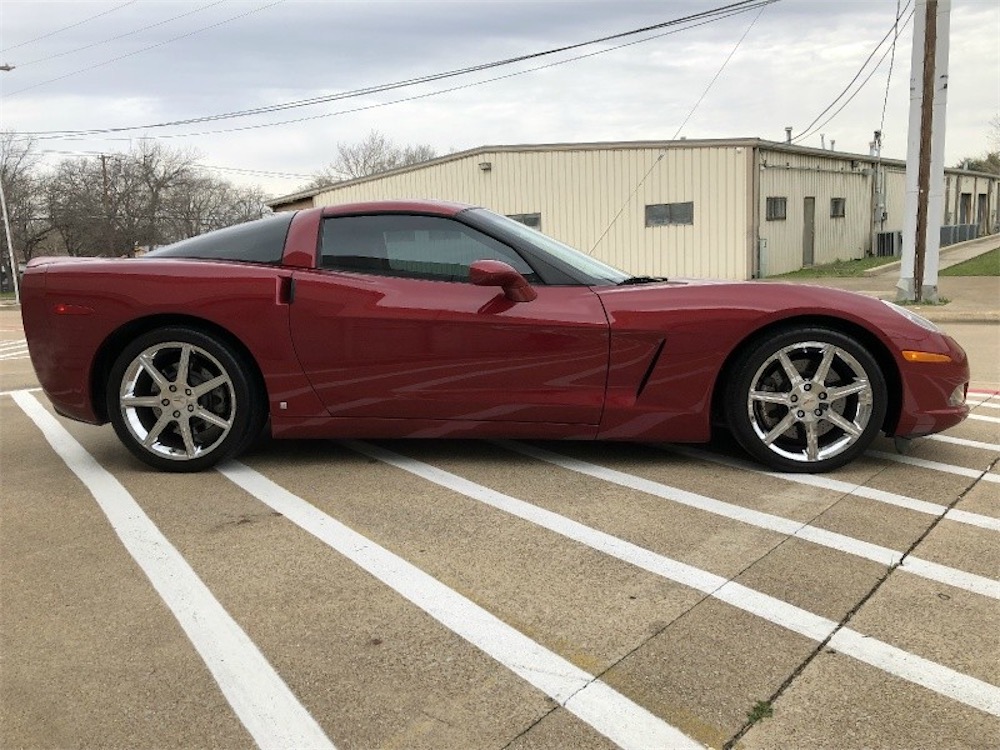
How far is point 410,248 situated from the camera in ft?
13.3

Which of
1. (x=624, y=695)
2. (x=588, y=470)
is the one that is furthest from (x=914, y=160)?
(x=624, y=695)

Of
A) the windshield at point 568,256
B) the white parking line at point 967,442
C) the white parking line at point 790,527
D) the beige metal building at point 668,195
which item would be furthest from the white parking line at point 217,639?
the beige metal building at point 668,195

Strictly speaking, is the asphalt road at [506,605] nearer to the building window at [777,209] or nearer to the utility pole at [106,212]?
the building window at [777,209]

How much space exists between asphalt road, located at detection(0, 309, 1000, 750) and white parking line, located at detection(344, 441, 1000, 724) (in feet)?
0.03

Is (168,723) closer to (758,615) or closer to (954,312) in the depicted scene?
(758,615)

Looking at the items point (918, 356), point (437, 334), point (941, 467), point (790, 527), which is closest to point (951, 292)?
point (941, 467)

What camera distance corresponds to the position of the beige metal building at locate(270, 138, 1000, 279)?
21094 mm

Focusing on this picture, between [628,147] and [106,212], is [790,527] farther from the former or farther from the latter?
[106,212]

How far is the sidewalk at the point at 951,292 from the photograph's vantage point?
1230cm

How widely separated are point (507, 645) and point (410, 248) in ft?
7.38

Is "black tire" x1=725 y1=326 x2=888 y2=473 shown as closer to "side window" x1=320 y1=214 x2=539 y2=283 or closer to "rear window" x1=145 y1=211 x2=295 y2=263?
"side window" x1=320 y1=214 x2=539 y2=283

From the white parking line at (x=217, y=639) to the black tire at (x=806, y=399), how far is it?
2.42 metres

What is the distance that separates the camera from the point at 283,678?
2197 mm

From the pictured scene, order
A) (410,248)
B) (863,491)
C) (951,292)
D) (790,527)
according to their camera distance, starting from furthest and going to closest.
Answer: (951,292), (410,248), (863,491), (790,527)
